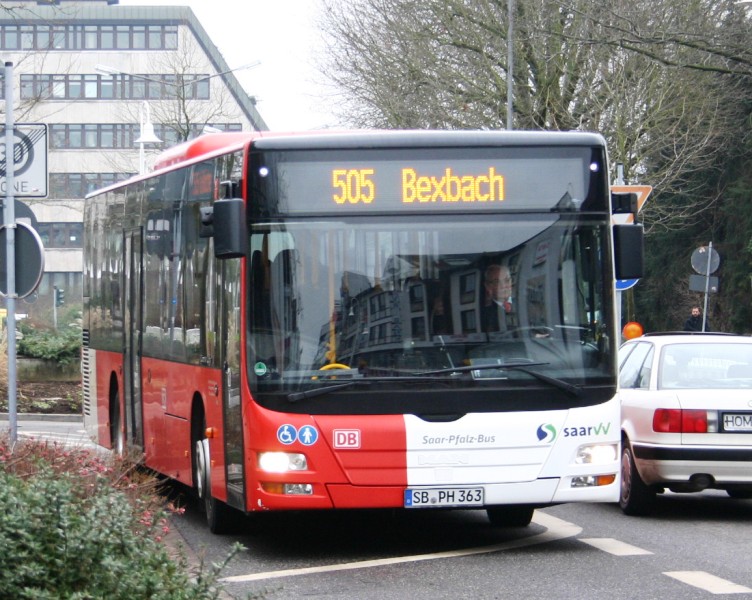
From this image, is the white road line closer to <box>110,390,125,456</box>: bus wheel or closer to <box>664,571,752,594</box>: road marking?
<box>110,390,125,456</box>: bus wheel

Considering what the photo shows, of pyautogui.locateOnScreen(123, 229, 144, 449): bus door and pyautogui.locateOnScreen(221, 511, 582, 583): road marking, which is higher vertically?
pyautogui.locateOnScreen(123, 229, 144, 449): bus door

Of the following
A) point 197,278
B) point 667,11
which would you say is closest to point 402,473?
point 197,278

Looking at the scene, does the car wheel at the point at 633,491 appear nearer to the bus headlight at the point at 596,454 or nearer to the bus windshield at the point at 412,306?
the bus headlight at the point at 596,454

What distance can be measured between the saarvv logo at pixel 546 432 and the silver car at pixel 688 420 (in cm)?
239

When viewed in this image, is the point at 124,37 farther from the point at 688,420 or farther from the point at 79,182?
the point at 688,420

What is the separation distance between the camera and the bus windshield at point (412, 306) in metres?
9.77

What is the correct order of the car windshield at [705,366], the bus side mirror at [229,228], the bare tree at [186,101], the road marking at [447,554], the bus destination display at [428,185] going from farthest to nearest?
the bare tree at [186,101] → the car windshield at [705,366] → the bus destination display at [428,185] → the bus side mirror at [229,228] → the road marking at [447,554]

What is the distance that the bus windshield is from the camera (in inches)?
384

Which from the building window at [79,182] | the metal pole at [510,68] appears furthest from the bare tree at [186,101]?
the metal pole at [510,68]

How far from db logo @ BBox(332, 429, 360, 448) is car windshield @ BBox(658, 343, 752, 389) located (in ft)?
11.8

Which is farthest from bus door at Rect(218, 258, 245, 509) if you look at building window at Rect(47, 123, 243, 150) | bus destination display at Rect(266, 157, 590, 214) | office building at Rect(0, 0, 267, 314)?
building window at Rect(47, 123, 243, 150)

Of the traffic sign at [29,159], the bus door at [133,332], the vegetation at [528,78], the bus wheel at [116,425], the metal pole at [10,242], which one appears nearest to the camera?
the metal pole at [10,242]

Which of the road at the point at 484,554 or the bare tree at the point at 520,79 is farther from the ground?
the bare tree at the point at 520,79

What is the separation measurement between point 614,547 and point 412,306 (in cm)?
218
